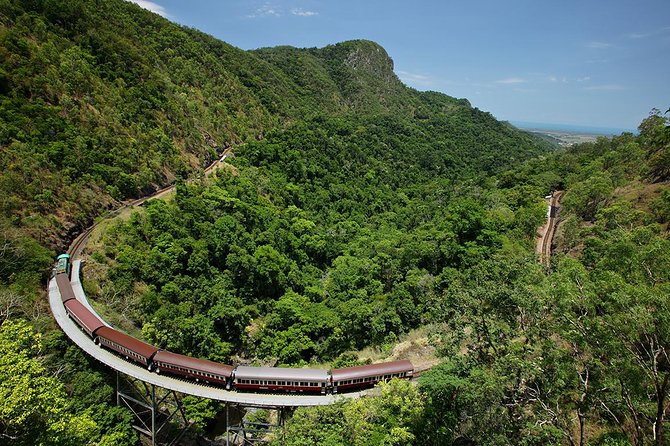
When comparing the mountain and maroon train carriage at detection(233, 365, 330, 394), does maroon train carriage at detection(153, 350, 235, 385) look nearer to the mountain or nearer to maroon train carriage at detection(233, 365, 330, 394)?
maroon train carriage at detection(233, 365, 330, 394)

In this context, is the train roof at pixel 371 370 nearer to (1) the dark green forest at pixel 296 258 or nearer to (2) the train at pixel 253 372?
(2) the train at pixel 253 372

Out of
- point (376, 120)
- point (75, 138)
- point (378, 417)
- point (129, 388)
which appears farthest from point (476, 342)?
point (376, 120)

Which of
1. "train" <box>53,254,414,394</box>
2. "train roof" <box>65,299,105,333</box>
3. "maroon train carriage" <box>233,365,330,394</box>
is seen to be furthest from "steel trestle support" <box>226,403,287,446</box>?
"train roof" <box>65,299,105,333</box>

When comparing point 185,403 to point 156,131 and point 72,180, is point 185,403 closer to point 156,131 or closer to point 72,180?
point 72,180

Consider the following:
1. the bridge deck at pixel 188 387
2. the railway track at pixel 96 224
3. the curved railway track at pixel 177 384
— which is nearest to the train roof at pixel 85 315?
the curved railway track at pixel 177 384

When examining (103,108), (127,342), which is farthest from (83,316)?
(103,108)

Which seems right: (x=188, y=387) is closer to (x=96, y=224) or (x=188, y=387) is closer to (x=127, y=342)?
(x=127, y=342)
